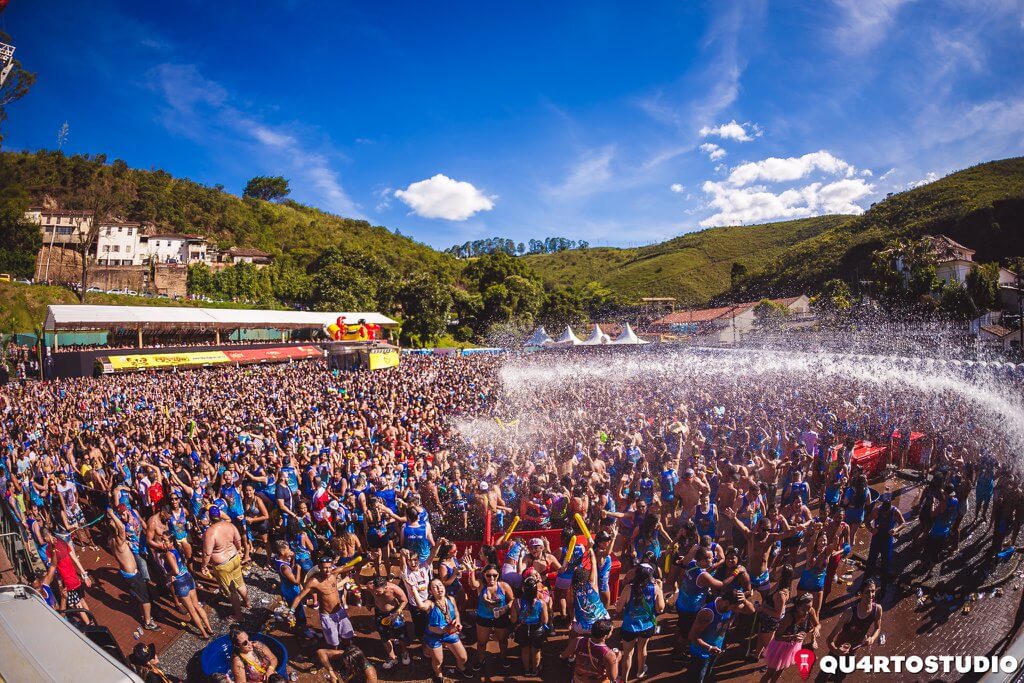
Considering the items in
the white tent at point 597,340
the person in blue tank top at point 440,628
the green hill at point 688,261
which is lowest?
the person in blue tank top at point 440,628

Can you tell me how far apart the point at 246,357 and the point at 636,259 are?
141 m

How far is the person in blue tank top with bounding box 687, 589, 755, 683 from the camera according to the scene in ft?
14.9

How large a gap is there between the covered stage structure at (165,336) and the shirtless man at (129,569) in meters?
26.8

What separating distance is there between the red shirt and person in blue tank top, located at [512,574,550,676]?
18.7 ft

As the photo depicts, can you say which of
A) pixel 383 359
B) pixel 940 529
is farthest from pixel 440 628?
pixel 383 359

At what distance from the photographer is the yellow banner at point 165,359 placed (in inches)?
1096

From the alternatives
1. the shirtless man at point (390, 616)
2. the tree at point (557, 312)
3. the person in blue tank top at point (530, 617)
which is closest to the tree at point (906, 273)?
the tree at point (557, 312)

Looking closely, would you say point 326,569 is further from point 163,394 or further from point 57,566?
point 163,394

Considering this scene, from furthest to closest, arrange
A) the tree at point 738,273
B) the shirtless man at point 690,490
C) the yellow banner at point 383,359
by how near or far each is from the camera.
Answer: the tree at point 738,273, the yellow banner at point 383,359, the shirtless man at point 690,490

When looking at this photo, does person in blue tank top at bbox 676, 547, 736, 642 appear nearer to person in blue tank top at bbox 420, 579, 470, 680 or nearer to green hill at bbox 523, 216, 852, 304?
person in blue tank top at bbox 420, 579, 470, 680

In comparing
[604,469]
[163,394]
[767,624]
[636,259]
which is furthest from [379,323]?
[636,259]

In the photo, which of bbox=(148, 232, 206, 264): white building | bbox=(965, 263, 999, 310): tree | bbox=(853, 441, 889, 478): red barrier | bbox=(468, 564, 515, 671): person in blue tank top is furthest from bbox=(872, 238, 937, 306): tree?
bbox=(148, 232, 206, 264): white building

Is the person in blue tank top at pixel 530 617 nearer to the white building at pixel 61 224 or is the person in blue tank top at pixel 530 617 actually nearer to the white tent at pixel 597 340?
the white tent at pixel 597 340

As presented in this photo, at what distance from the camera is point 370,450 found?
36.9ft
